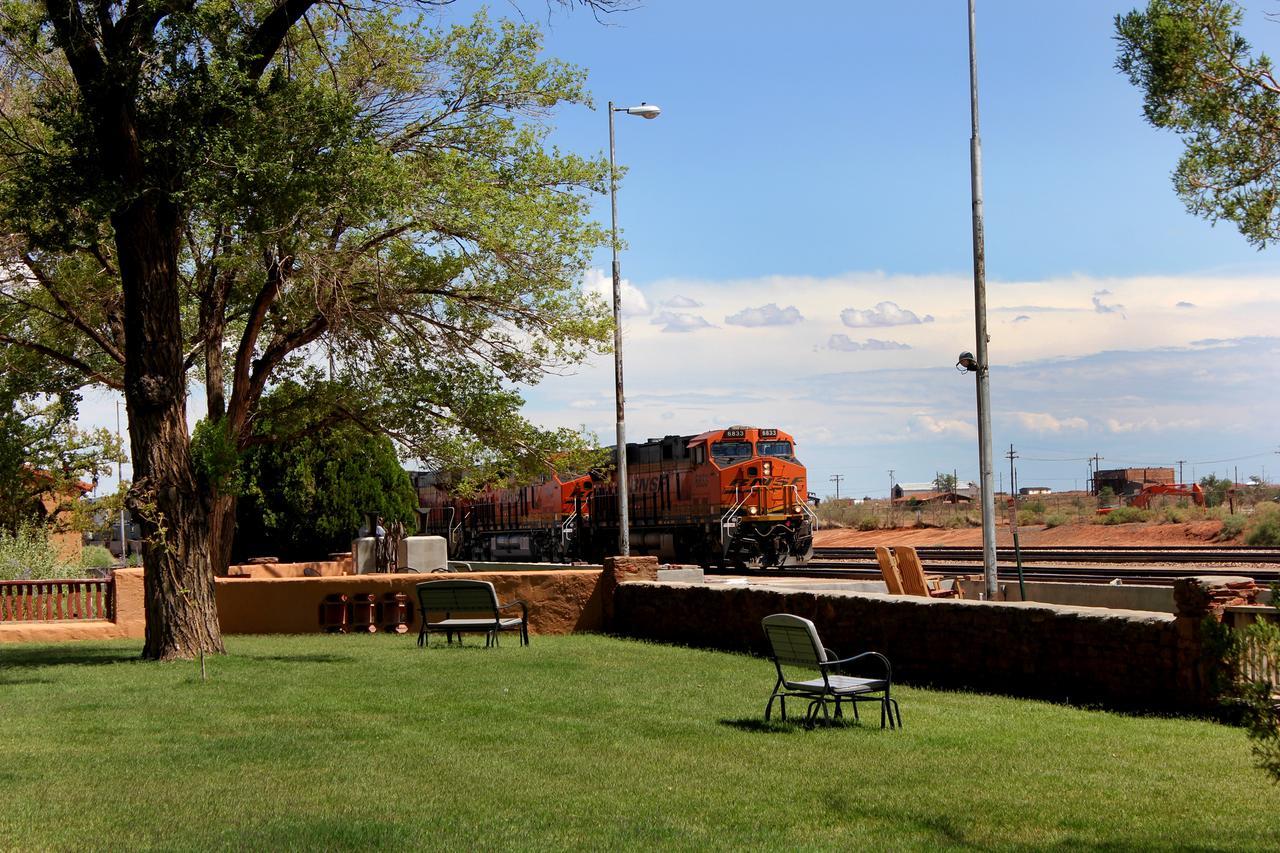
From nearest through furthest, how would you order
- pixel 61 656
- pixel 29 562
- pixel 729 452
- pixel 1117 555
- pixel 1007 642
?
pixel 1007 642, pixel 61 656, pixel 29 562, pixel 1117 555, pixel 729 452

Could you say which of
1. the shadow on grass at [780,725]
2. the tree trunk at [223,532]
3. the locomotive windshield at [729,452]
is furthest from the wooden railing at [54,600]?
the locomotive windshield at [729,452]

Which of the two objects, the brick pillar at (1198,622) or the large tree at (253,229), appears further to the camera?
the large tree at (253,229)

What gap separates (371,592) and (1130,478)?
8694 centimetres

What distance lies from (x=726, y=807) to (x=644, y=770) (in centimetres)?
114

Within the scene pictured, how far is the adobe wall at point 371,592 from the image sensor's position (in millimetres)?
18969

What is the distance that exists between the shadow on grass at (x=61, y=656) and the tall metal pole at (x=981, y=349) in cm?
1210

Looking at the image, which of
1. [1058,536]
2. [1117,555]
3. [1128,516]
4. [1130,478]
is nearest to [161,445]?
[1117,555]

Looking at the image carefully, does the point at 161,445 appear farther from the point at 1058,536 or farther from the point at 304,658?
the point at 1058,536

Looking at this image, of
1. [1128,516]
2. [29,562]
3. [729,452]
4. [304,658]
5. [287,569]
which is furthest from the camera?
[1128,516]

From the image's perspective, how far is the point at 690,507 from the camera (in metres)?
37.3

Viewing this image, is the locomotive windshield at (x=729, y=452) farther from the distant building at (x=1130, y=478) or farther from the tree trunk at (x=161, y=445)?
the distant building at (x=1130, y=478)

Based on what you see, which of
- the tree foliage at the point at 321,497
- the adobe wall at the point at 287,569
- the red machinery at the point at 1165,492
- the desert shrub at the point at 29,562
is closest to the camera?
the desert shrub at the point at 29,562

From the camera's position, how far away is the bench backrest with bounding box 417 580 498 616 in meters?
16.5

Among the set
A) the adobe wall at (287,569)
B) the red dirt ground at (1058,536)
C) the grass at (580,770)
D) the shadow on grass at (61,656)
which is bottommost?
the red dirt ground at (1058,536)
